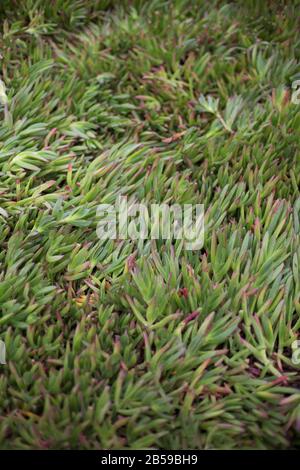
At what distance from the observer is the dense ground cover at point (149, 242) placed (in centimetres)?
176

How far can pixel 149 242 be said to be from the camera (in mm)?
2182

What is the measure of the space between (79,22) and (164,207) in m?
1.35

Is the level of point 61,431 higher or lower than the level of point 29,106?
lower

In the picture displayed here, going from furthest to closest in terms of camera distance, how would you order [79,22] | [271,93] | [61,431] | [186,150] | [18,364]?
[79,22] < [271,93] < [186,150] < [18,364] < [61,431]

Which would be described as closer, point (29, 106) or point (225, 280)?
point (225, 280)

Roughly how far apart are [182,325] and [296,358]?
389 mm

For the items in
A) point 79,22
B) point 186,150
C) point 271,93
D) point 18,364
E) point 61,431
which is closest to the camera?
point 61,431

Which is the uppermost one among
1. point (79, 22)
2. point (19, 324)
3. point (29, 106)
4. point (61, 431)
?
point (79, 22)

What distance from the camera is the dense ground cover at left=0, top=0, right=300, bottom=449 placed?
1760mm

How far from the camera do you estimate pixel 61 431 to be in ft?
5.53
